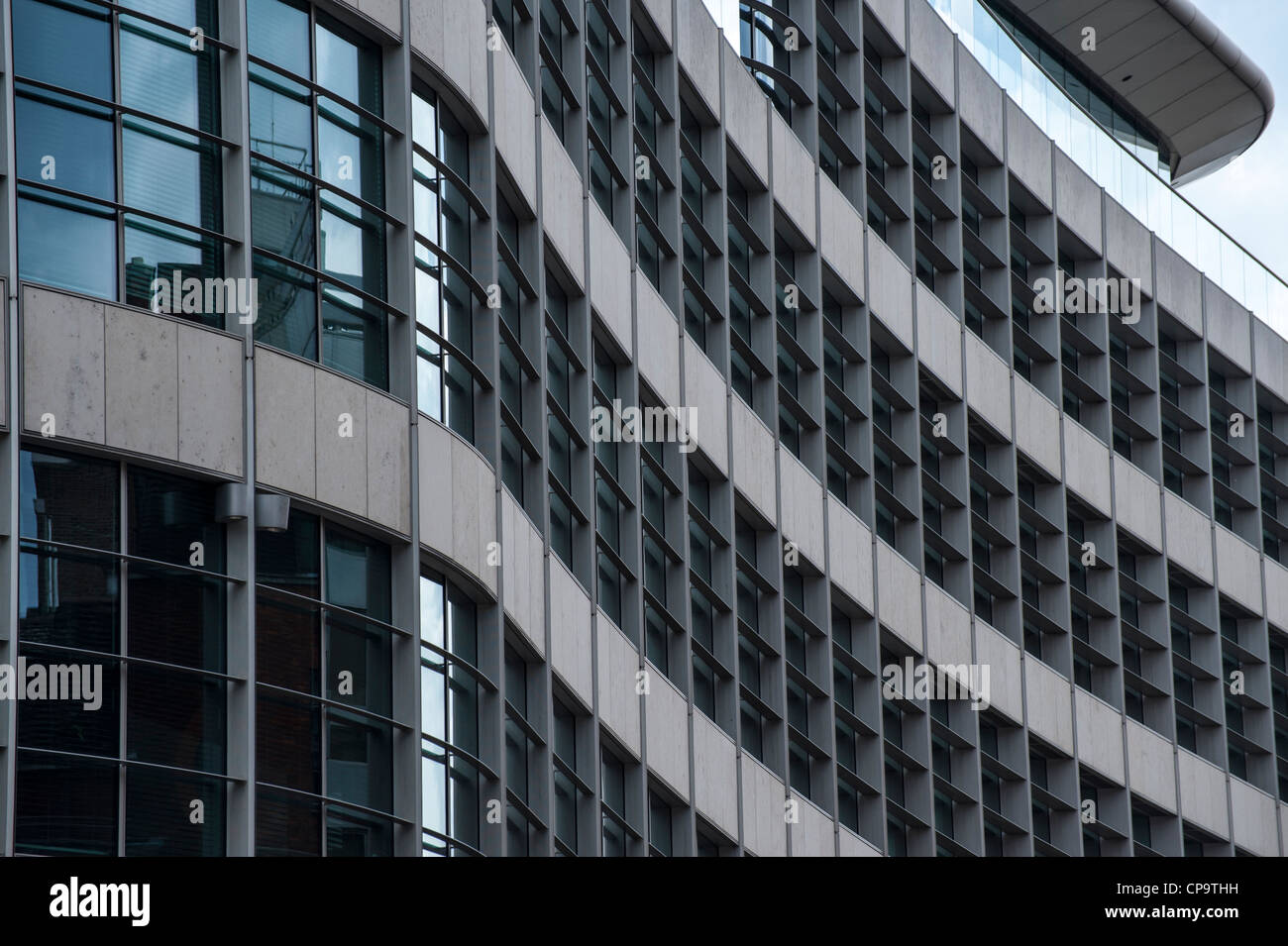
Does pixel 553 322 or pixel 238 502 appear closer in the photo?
pixel 238 502

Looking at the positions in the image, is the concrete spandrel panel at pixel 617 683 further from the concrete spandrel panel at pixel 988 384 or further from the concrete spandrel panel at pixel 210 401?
the concrete spandrel panel at pixel 988 384

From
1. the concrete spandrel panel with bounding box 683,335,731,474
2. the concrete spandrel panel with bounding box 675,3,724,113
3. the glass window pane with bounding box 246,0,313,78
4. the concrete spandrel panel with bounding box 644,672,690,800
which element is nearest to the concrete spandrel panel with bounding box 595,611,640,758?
the concrete spandrel panel with bounding box 644,672,690,800

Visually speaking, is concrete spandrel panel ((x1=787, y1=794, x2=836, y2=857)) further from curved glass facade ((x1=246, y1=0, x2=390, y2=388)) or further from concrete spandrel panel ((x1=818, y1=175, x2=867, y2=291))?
curved glass facade ((x1=246, y1=0, x2=390, y2=388))

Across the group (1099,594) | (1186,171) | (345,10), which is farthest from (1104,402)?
(345,10)

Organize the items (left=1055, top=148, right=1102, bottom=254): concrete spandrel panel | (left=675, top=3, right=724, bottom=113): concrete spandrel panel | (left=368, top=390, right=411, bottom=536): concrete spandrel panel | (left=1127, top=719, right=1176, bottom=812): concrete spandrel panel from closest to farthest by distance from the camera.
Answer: (left=368, top=390, right=411, bottom=536): concrete spandrel panel, (left=675, top=3, right=724, bottom=113): concrete spandrel panel, (left=1127, top=719, right=1176, bottom=812): concrete spandrel panel, (left=1055, top=148, right=1102, bottom=254): concrete spandrel panel

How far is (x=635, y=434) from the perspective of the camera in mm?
31219

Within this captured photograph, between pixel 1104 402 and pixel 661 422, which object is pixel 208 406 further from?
pixel 1104 402

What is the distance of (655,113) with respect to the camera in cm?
3466

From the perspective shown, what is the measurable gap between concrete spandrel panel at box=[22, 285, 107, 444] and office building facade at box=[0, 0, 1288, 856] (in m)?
0.04

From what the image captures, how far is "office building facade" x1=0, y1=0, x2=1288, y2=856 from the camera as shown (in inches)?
781

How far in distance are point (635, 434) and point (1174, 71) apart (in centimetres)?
3035

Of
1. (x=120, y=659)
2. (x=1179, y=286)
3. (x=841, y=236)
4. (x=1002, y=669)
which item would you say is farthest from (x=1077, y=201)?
(x=120, y=659)

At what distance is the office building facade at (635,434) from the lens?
19844 millimetres
